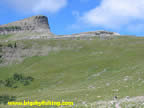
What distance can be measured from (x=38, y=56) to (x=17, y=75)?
27369 millimetres

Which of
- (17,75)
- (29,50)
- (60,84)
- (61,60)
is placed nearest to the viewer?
(60,84)

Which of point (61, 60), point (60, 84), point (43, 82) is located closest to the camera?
point (60, 84)

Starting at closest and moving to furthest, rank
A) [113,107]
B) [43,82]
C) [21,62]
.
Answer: [113,107] → [43,82] → [21,62]

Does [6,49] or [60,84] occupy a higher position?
[6,49]

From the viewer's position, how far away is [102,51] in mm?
86500

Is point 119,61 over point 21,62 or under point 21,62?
under

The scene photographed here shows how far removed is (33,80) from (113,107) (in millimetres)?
47510

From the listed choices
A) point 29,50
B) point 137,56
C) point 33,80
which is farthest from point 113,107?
point 29,50

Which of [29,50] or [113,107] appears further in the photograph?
[29,50]

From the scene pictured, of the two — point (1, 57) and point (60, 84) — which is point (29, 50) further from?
point (60, 84)

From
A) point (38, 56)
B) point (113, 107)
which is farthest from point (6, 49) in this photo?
point (113, 107)

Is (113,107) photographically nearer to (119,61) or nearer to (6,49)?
(119,61)

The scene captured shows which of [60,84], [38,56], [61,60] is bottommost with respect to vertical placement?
[60,84]

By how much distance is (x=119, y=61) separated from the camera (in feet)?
212
